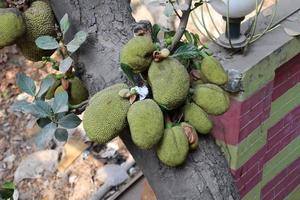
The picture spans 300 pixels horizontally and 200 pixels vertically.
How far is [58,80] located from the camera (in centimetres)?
83

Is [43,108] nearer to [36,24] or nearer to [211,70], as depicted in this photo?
[36,24]

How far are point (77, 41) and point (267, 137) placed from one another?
126 cm

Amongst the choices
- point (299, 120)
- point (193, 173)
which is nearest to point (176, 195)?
point (193, 173)

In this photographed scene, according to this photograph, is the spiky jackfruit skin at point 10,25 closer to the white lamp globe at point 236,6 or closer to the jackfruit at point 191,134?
the jackfruit at point 191,134

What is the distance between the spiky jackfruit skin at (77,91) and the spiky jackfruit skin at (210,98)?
0.17 metres

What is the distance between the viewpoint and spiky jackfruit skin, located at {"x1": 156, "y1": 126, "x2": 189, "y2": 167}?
0.68 m

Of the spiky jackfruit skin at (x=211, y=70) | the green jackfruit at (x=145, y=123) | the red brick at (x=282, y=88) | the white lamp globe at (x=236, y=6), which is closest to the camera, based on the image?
the green jackfruit at (x=145, y=123)

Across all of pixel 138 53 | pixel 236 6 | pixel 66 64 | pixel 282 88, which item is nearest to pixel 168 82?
pixel 138 53

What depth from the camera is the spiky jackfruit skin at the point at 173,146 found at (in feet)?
2.24

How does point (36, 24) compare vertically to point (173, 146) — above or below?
above

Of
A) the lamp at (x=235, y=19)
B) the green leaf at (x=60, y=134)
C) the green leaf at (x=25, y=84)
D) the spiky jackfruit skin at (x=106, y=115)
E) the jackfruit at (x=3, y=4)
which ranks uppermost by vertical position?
the jackfruit at (x=3, y=4)

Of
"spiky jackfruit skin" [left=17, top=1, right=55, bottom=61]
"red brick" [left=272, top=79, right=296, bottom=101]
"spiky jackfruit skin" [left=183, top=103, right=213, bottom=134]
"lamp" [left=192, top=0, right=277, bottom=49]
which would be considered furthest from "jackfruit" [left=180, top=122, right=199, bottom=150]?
"red brick" [left=272, top=79, right=296, bottom=101]

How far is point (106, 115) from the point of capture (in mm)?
662

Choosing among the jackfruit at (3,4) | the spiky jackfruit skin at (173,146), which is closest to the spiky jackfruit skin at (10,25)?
the jackfruit at (3,4)
